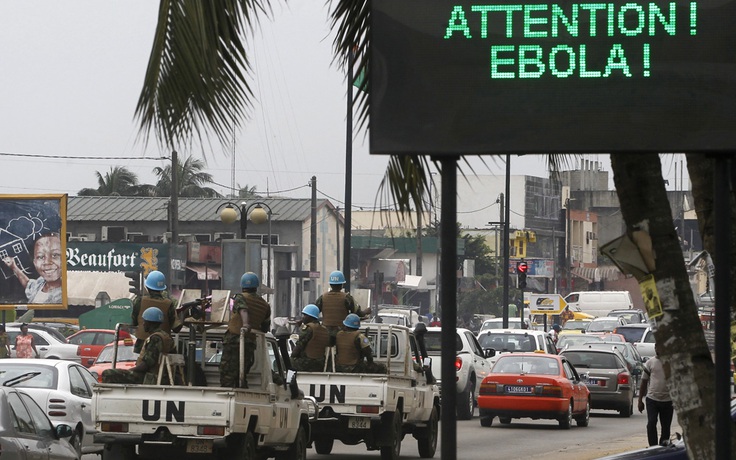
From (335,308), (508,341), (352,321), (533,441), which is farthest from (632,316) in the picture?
(352,321)

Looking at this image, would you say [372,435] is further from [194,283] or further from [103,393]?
[194,283]

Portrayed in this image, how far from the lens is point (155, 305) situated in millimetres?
15312

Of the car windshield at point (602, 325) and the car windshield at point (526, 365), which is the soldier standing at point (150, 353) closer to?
the car windshield at point (526, 365)

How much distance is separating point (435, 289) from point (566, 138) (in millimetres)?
84453

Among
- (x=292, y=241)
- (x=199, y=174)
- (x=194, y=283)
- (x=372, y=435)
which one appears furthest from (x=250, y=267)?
(x=199, y=174)

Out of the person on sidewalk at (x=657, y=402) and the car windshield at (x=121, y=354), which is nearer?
the person on sidewalk at (x=657, y=402)

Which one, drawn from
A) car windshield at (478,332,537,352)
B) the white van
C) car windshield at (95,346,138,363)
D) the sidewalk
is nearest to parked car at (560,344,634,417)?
car windshield at (478,332,537,352)

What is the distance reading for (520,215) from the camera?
10656 cm

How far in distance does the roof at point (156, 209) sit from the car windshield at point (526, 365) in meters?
51.3

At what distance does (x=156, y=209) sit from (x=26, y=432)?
221 ft

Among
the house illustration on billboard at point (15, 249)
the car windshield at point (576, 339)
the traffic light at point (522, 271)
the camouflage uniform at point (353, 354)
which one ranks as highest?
the house illustration on billboard at point (15, 249)

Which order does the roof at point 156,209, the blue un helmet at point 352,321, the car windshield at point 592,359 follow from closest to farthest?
the blue un helmet at point 352,321, the car windshield at point 592,359, the roof at point 156,209

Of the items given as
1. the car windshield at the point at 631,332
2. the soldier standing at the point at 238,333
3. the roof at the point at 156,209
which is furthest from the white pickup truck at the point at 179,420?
the roof at the point at 156,209

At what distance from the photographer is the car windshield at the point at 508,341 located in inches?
1351
